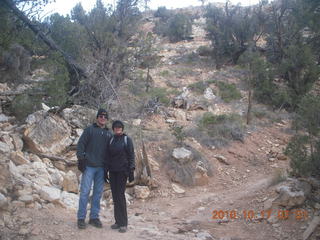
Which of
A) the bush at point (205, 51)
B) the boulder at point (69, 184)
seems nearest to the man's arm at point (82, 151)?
the boulder at point (69, 184)

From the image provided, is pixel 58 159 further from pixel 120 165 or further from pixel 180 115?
pixel 180 115

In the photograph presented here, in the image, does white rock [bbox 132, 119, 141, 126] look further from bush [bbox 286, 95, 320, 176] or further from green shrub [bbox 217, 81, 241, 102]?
green shrub [bbox 217, 81, 241, 102]

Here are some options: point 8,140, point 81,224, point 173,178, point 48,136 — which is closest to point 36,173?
point 8,140

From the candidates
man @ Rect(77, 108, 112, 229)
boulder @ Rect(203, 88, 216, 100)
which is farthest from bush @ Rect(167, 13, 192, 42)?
man @ Rect(77, 108, 112, 229)

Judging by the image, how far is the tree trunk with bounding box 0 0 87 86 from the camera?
5656mm

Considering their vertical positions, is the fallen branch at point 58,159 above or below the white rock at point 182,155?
above

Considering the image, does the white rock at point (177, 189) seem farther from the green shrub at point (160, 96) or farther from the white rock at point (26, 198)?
the green shrub at point (160, 96)

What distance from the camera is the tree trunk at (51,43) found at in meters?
5.66

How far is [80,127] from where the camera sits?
8.24m

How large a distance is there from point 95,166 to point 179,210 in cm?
262

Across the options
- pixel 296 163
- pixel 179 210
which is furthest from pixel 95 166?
pixel 296 163

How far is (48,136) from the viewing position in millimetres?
7223
